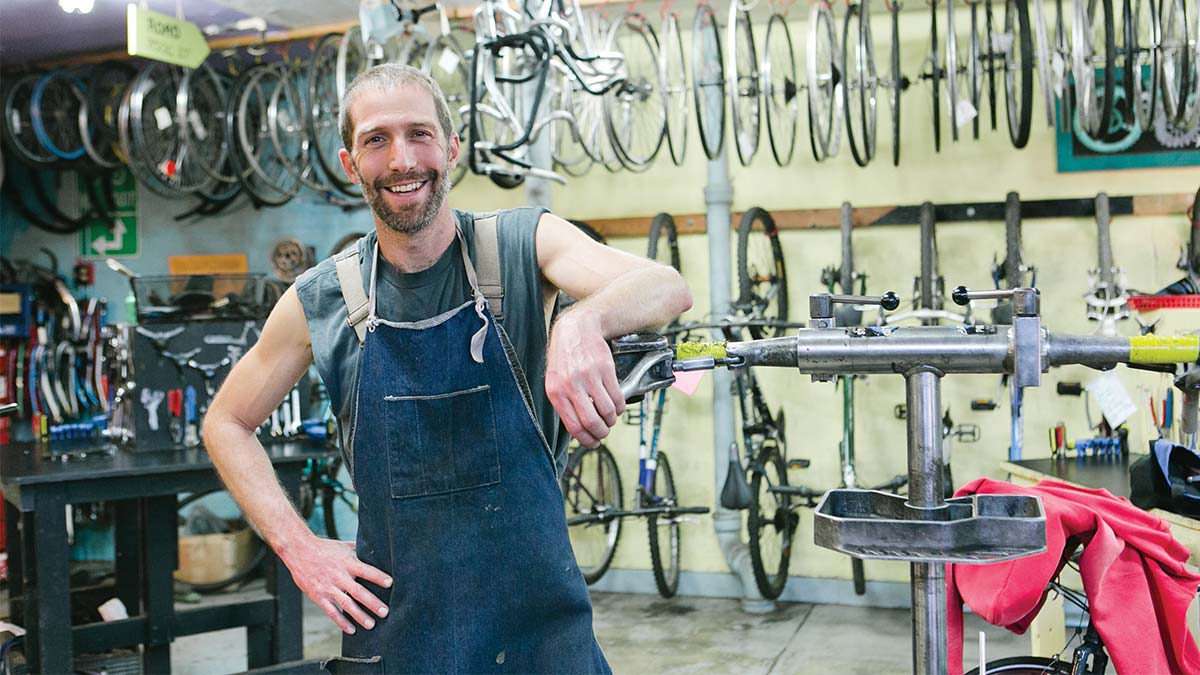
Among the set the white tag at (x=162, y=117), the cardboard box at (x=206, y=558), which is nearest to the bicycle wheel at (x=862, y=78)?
the white tag at (x=162, y=117)

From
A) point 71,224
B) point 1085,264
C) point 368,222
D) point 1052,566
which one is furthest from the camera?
point 71,224

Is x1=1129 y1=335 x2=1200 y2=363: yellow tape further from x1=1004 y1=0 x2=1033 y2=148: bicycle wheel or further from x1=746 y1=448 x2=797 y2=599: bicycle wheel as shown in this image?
x1=746 y1=448 x2=797 y2=599: bicycle wheel

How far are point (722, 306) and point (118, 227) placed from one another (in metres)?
4.07

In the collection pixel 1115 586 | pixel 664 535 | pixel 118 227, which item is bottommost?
pixel 664 535

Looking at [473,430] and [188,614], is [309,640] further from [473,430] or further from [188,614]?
[473,430]

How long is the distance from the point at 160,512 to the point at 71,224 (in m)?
3.71

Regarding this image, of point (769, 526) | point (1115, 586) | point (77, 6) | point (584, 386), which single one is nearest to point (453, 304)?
point (584, 386)

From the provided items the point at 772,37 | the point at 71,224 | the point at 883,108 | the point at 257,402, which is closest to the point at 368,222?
the point at 71,224

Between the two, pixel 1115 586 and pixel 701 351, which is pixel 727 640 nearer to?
pixel 1115 586

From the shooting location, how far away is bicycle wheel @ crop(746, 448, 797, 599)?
5367mm

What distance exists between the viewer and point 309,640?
5.48 meters

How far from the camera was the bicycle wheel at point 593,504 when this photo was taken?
18.7ft

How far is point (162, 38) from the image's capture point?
4371 millimetres

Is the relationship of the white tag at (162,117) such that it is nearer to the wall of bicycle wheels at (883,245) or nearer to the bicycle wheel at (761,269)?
the wall of bicycle wheels at (883,245)
